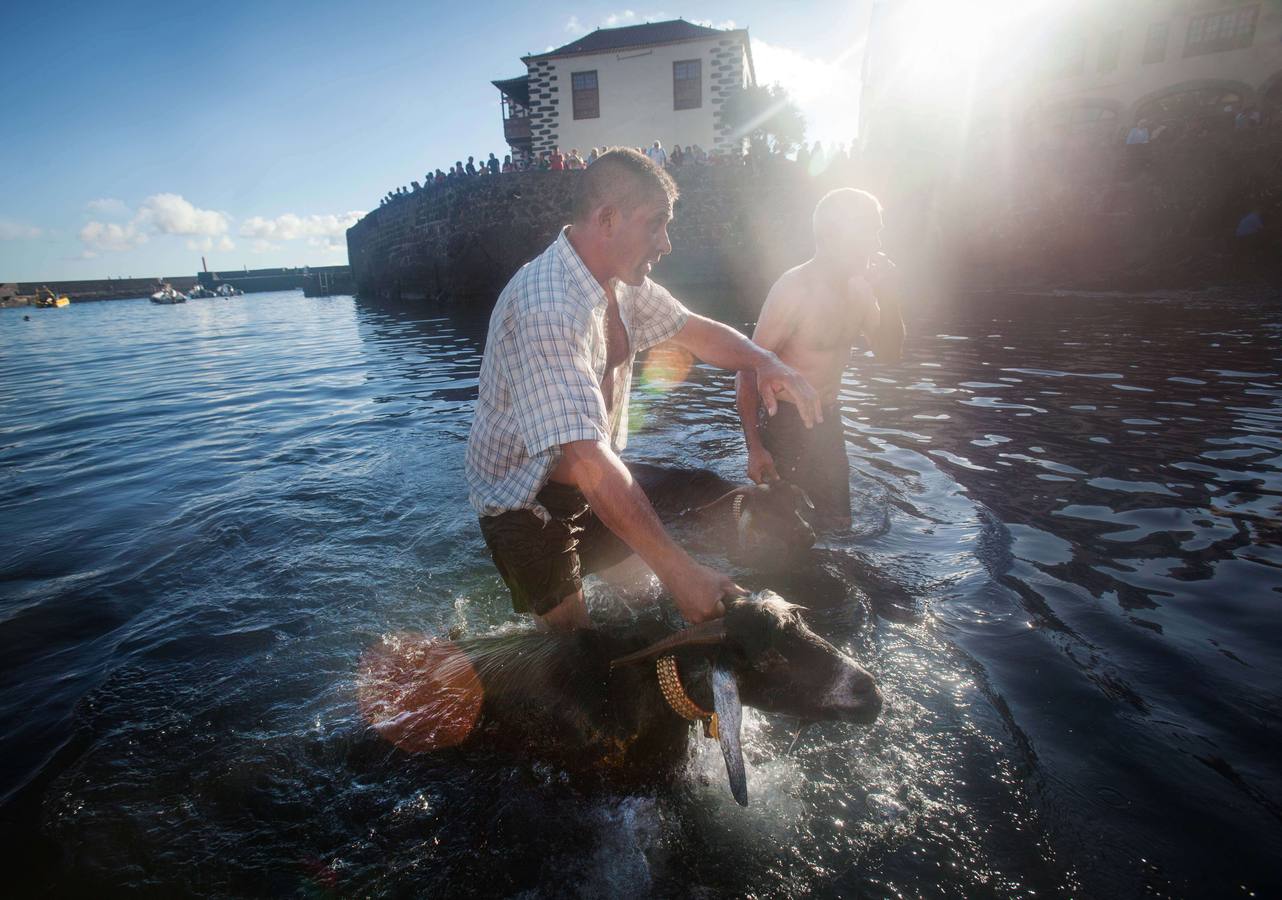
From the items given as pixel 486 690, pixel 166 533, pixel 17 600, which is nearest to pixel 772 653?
pixel 486 690

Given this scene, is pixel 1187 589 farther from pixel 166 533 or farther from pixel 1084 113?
pixel 1084 113

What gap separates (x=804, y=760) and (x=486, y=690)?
1514 millimetres

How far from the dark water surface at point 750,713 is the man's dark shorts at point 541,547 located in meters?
0.86

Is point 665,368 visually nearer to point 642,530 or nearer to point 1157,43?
point 642,530

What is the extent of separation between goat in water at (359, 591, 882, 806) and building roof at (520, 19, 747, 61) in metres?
39.0

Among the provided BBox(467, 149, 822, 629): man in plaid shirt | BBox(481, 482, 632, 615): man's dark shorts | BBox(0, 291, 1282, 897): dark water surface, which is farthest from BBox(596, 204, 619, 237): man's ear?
BBox(0, 291, 1282, 897): dark water surface

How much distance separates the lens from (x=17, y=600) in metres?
4.31

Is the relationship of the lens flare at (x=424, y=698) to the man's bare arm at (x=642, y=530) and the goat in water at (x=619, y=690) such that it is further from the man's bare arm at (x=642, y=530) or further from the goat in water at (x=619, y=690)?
the man's bare arm at (x=642, y=530)

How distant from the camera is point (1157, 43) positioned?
3119 cm

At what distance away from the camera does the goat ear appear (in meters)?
1.77

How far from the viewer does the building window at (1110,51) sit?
32.3 m

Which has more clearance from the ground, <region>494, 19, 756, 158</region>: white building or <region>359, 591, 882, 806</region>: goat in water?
<region>494, 19, 756, 158</region>: white building

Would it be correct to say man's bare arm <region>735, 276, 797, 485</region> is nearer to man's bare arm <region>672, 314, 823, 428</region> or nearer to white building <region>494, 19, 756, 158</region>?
man's bare arm <region>672, 314, 823, 428</region>

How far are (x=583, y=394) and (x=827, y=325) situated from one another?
3357mm
